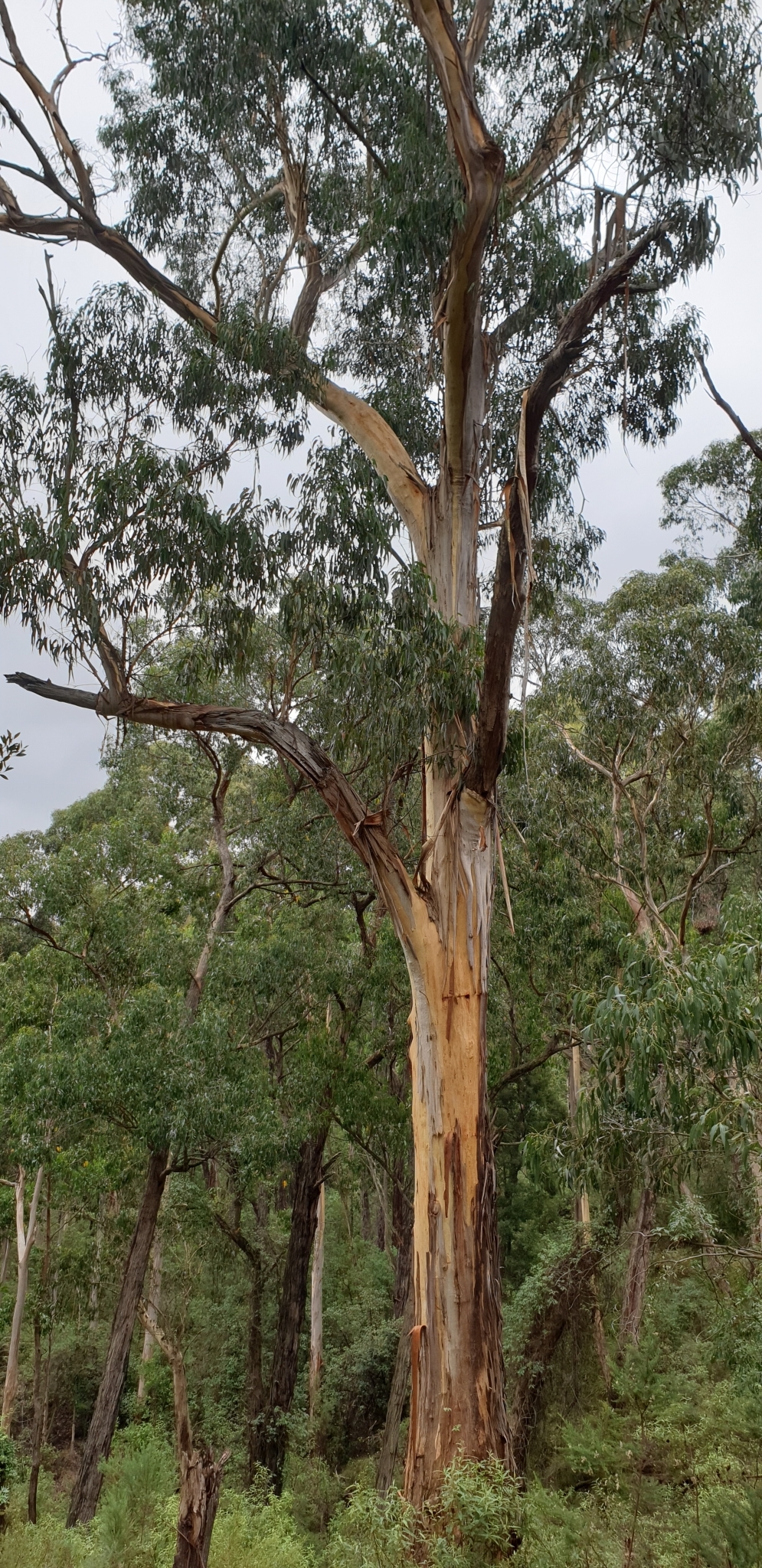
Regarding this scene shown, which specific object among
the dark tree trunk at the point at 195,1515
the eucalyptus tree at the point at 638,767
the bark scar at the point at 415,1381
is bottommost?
the dark tree trunk at the point at 195,1515

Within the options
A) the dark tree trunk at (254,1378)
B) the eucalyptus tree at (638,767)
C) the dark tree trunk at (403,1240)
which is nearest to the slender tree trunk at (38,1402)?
the dark tree trunk at (254,1378)

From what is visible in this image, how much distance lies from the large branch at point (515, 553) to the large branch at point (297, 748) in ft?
2.35

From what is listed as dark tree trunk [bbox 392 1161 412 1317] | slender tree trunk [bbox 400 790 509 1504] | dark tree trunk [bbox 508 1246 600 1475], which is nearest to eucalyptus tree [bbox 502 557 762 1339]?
dark tree trunk [bbox 508 1246 600 1475]

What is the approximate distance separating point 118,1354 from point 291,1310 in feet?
6.37

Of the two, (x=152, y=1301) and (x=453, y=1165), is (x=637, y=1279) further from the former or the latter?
(x=152, y=1301)

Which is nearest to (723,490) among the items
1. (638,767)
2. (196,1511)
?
(638,767)

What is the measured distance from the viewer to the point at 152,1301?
12.8 m

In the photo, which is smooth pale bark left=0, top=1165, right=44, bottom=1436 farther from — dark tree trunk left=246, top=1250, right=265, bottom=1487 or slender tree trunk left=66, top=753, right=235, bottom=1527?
slender tree trunk left=66, top=753, right=235, bottom=1527

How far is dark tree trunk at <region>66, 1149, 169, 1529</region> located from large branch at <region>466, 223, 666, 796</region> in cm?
560

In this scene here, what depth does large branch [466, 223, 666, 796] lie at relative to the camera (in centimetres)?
570

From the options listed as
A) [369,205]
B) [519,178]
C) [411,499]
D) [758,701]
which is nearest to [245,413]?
[411,499]

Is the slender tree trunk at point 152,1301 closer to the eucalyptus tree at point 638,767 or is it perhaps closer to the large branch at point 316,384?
the eucalyptus tree at point 638,767

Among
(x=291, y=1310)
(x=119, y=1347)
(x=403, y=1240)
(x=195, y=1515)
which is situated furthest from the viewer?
(x=403, y=1240)

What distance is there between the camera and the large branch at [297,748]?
5996 millimetres
